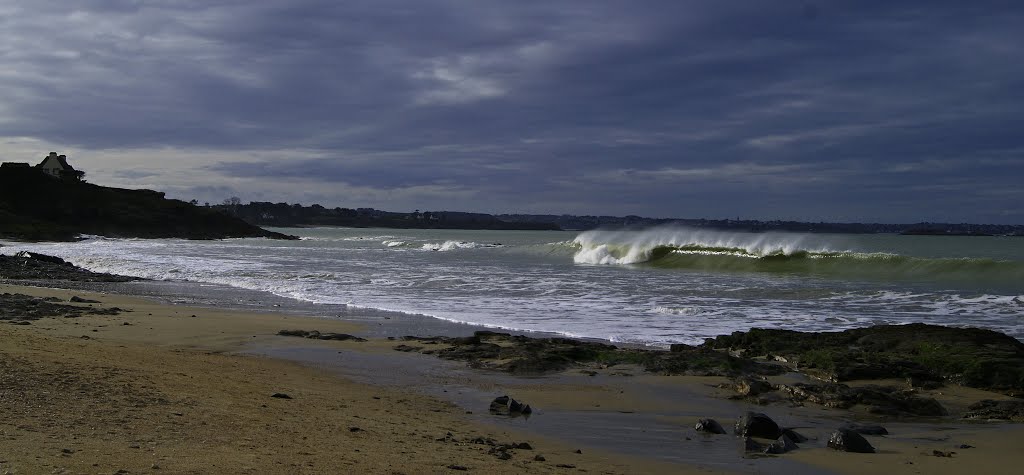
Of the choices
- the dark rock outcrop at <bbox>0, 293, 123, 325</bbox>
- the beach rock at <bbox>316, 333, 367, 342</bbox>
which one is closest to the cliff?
the dark rock outcrop at <bbox>0, 293, 123, 325</bbox>

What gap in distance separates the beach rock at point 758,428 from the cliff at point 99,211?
74.8 metres

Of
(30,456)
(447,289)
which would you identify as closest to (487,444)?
(30,456)

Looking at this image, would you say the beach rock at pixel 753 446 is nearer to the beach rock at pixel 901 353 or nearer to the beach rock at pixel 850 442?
the beach rock at pixel 850 442

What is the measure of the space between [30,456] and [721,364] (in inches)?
306

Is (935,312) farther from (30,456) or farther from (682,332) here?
(30,456)

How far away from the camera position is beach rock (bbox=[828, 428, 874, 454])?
6.36m

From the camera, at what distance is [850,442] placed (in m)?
6.39

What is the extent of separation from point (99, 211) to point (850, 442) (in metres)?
88.9

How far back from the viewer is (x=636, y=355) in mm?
10789

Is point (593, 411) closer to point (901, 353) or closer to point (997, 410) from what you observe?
point (997, 410)

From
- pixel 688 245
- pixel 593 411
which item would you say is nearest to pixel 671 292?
pixel 593 411

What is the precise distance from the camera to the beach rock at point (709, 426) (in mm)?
6980

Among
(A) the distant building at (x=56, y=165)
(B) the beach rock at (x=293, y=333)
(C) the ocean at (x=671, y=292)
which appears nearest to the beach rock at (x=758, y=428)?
(C) the ocean at (x=671, y=292)

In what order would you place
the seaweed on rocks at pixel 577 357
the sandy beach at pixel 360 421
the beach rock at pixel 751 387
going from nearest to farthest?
the sandy beach at pixel 360 421
the beach rock at pixel 751 387
the seaweed on rocks at pixel 577 357
